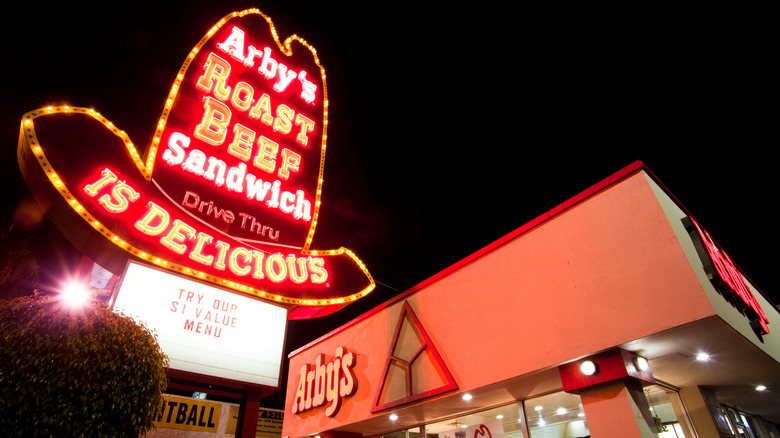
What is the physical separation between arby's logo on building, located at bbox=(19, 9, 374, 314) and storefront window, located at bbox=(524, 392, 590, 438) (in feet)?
12.6

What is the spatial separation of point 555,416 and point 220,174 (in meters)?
7.73

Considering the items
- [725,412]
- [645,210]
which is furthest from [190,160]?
[725,412]

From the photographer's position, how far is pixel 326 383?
34.1 feet

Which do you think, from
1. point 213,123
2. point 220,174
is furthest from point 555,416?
point 213,123

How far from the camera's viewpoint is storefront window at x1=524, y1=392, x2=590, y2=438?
706 centimetres

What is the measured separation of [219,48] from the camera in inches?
355

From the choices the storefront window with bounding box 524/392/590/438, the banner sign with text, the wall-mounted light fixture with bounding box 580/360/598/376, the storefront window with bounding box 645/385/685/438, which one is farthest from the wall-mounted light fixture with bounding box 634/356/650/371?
the banner sign with text

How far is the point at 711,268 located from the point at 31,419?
25.1 feet

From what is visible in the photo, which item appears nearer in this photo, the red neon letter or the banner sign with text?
the banner sign with text

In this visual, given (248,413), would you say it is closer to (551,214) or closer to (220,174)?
(220,174)

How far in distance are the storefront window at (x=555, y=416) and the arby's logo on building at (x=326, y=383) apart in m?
4.12

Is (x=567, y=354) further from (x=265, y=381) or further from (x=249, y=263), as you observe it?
(x=249, y=263)

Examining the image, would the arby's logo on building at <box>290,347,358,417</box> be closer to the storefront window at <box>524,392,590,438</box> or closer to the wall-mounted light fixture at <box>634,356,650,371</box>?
the storefront window at <box>524,392,590,438</box>

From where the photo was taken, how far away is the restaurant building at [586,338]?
5.35 m
